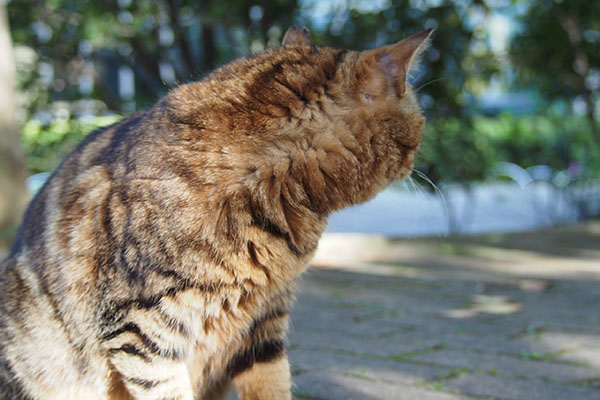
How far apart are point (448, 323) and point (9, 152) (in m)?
4.71

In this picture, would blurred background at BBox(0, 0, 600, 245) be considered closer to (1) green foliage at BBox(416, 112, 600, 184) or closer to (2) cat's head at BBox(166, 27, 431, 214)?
(1) green foliage at BBox(416, 112, 600, 184)

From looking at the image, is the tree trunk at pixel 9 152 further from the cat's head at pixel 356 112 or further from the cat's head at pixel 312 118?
the cat's head at pixel 356 112

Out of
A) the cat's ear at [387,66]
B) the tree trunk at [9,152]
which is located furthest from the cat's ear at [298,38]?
the tree trunk at [9,152]

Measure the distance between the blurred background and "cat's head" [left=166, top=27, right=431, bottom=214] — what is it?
144 inches

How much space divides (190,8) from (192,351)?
557 centimetres

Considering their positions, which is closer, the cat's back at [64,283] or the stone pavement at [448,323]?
the cat's back at [64,283]

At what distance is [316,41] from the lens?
694cm

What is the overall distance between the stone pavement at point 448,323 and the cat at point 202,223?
2.14ft

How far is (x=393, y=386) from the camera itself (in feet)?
8.25

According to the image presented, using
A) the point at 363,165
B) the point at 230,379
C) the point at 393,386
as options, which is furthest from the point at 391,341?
the point at 363,165

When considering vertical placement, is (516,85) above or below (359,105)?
above

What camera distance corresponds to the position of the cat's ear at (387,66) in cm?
200

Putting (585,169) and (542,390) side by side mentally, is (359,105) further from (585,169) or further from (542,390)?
(585,169)

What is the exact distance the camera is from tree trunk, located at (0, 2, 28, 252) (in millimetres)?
6137
